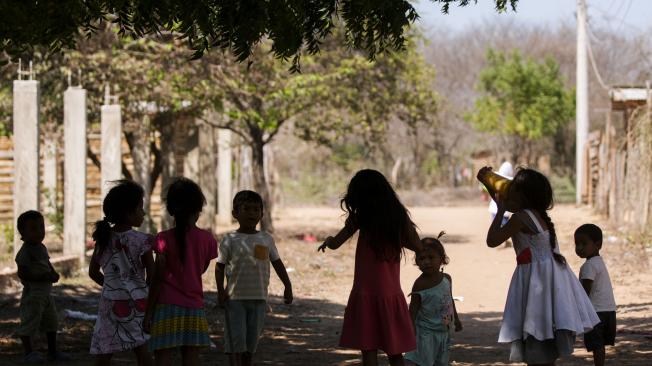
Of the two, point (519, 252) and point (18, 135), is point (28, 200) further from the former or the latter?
point (519, 252)

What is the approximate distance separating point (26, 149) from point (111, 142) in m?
2.40

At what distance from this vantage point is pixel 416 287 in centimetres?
728

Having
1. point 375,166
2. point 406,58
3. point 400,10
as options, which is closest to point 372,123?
point 406,58

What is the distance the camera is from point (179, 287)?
708 centimetres

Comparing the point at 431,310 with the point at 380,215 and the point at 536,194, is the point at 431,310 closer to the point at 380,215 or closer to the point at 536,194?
the point at 380,215

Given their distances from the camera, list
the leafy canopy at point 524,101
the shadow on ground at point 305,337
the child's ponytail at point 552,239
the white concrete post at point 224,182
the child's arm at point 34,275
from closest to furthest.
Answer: the child's ponytail at point 552,239
the child's arm at point 34,275
the shadow on ground at point 305,337
the white concrete post at point 224,182
the leafy canopy at point 524,101

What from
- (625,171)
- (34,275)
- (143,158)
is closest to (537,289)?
(34,275)

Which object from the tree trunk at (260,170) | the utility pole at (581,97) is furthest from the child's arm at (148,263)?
the utility pole at (581,97)

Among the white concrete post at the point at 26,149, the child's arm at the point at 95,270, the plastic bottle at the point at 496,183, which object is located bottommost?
the child's arm at the point at 95,270

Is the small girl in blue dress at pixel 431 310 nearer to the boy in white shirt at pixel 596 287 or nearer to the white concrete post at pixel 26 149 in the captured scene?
the boy in white shirt at pixel 596 287

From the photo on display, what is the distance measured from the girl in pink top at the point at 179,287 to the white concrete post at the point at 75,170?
8.79 m

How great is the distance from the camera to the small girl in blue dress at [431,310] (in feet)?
23.5

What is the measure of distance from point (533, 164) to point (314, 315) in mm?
41181

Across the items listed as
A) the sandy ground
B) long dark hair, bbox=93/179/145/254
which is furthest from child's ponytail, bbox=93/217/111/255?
the sandy ground
